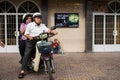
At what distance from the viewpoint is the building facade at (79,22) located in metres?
16.2

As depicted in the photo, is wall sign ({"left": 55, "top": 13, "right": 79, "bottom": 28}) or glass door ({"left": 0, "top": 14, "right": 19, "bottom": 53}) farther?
wall sign ({"left": 55, "top": 13, "right": 79, "bottom": 28})

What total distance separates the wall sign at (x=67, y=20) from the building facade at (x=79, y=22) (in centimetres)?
11

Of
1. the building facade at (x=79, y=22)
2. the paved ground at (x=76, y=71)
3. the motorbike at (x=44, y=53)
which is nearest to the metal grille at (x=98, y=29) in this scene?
the building facade at (x=79, y=22)

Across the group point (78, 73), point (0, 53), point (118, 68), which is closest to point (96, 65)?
point (118, 68)

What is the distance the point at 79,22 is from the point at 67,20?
0.65 meters

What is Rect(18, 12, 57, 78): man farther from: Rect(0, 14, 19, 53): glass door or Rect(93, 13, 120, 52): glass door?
Rect(93, 13, 120, 52): glass door

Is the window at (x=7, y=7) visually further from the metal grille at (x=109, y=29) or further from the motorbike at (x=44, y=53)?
the motorbike at (x=44, y=53)

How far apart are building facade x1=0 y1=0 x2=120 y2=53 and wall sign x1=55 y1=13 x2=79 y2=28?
109mm

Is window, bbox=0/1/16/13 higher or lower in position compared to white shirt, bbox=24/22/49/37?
higher

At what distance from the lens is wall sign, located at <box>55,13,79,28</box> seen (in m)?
16.4

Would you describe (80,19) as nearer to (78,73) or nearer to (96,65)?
(96,65)

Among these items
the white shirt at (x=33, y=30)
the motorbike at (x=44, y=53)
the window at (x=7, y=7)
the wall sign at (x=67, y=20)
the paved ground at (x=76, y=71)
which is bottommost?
the paved ground at (x=76, y=71)

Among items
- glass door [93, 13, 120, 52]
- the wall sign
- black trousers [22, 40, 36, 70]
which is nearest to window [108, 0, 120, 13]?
glass door [93, 13, 120, 52]

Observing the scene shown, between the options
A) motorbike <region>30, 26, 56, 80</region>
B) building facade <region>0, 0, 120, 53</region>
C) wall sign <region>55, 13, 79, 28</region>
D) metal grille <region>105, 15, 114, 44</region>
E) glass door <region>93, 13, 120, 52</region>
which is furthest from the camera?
metal grille <region>105, 15, 114, 44</region>
